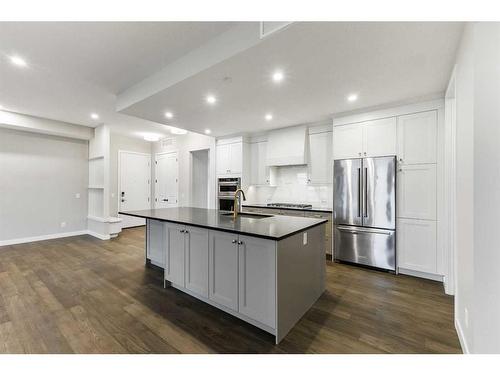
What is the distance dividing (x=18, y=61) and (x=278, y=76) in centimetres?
310

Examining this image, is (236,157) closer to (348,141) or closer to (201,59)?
(348,141)

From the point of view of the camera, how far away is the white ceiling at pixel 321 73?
1835mm

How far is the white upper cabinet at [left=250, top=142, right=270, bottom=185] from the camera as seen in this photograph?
5.21 m

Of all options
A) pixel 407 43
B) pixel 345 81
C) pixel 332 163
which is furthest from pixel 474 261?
pixel 332 163

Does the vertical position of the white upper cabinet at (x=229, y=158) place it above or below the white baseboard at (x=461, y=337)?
above

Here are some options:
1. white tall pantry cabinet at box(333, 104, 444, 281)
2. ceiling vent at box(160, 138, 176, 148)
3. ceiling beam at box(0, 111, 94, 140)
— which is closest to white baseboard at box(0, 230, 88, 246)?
ceiling beam at box(0, 111, 94, 140)

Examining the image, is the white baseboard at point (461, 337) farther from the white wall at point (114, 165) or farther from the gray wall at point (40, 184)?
the gray wall at point (40, 184)

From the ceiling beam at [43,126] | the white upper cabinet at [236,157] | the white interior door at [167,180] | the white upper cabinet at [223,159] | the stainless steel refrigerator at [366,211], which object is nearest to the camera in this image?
the stainless steel refrigerator at [366,211]

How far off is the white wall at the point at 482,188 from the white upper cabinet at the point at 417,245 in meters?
1.74

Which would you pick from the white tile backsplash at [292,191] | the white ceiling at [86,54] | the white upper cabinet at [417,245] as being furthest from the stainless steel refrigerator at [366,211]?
the white ceiling at [86,54]

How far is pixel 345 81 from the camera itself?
269 centimetres

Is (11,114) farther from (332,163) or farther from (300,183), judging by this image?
(332,163)

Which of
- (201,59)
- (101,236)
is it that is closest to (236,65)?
(201,59)

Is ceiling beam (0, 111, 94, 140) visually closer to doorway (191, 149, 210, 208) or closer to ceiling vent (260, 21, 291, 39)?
Result: doorway (191, 149, 210, 208)
